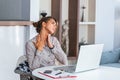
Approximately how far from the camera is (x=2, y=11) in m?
3.21

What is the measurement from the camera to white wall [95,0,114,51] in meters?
4.63

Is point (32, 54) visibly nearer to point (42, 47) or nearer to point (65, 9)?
point (42, 47)

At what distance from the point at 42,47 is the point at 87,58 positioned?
0.46 metres

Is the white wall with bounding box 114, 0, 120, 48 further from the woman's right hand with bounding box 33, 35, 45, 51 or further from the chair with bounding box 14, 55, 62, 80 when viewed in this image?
the woman's right hand with bounding box 33, 35, 45, 51

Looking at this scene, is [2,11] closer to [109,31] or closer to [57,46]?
[57,46]

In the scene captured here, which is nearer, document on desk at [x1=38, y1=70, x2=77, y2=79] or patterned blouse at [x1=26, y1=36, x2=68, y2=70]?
document on desk at [x1=38, y1=70, x2=77, y2=79]

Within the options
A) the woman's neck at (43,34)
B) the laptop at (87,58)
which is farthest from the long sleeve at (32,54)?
the laptop at (87,58)

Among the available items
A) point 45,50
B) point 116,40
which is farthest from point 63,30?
point 45,50

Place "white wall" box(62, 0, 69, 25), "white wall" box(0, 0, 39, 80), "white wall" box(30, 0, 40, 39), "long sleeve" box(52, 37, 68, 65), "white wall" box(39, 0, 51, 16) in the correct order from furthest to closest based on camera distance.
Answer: "white wall" box(62, 0, 69, 25)
"white wall" box(39, 0, 51, 16)
"white wall" box(30, 0, 40, 39)
"white wall" box(0, 0, 39, 80)
"long sleeve" box(52, 37, 68, 65)

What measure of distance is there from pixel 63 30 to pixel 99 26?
87 cm

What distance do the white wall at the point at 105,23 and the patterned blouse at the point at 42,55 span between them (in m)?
2.34

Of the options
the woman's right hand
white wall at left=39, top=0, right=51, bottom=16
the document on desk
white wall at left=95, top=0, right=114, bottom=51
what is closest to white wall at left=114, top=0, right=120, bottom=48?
white wall at left=95, top=0, right=114, bottom=51

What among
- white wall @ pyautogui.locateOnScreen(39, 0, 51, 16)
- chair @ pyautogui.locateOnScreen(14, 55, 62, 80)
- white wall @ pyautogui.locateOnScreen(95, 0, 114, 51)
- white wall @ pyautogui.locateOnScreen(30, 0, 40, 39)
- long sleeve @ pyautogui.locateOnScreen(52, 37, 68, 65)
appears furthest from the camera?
white wall @ pyautogui.locateOnScreen(95, 0, 114, 51)

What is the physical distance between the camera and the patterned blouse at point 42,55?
7.35 ft
